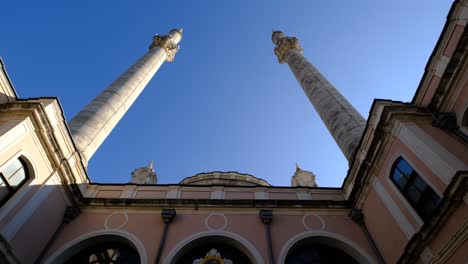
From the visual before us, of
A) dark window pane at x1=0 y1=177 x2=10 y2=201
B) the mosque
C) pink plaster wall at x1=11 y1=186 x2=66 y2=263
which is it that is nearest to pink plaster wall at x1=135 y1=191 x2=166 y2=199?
the mosque

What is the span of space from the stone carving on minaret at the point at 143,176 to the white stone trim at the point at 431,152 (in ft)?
47.8

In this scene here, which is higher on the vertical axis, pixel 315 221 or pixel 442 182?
pixel 315 221

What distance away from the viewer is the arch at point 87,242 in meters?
11.4

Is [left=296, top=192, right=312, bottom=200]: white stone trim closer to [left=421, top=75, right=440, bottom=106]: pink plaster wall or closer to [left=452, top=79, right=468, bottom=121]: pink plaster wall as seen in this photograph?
[left=421, top=75, right=440, bottom=106]: pink plaster wall

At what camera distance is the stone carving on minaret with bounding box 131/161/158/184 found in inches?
765

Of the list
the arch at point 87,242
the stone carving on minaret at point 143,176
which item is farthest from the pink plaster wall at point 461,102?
the stone carving on minaret at point 143,176

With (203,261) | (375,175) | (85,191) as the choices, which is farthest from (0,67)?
(375,175)

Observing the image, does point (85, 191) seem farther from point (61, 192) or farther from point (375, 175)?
point (375, 175)

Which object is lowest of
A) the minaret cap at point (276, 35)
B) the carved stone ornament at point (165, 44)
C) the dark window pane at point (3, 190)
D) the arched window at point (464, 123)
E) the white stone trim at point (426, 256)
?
the white stone trim at point (426, 256)

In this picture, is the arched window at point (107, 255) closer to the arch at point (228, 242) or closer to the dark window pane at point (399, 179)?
the arch at point (228, 242)

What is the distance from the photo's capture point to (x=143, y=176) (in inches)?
776

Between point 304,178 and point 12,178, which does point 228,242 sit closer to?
point 12,178

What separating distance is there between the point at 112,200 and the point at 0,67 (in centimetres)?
658

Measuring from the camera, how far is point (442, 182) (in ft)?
29.7
